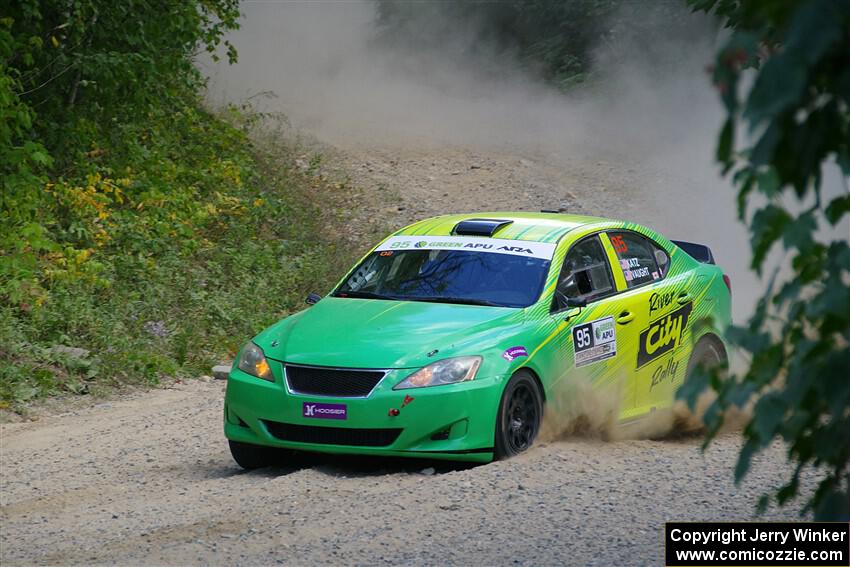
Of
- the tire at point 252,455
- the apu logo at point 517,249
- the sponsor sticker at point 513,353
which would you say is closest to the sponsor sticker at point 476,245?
the apu logo at point 517,249

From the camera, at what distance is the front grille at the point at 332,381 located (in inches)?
296

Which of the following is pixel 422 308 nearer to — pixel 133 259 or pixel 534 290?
pixel 534 290

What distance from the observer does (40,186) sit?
14438mm

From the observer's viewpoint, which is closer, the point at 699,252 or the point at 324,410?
the point at 324,410

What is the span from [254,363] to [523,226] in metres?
2.46

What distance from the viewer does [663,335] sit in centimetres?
916

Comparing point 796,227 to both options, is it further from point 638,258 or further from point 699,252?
point 699,252

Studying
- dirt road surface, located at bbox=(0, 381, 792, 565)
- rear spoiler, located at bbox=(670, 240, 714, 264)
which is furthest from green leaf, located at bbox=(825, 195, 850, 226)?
rear spoiler, located at bbox=(670, 240, 714, 264)

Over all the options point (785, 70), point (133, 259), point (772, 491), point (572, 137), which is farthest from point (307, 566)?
point (572, 137)

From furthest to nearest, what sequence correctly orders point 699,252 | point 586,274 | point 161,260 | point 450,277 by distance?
point 161,260 < point 699,252 < point 586,274 < point 450,277

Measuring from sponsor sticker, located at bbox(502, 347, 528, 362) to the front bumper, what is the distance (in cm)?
19

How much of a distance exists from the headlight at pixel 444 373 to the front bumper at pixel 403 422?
0.04m

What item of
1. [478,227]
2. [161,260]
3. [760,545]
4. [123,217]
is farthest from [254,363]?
[123,217]

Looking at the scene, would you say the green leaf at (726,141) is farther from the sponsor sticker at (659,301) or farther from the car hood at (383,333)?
the sponsor sticker at (659,301)
